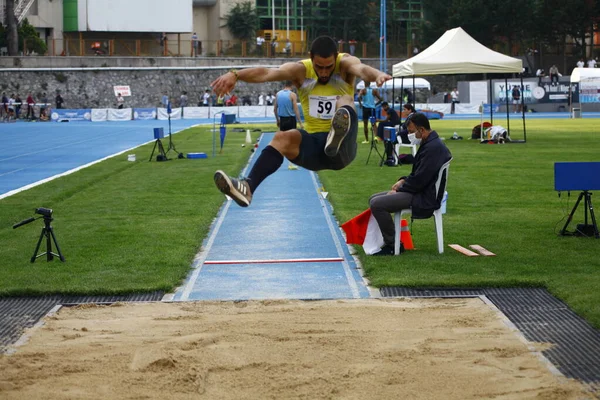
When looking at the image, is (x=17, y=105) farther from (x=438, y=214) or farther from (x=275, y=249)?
(x=438, y=214)

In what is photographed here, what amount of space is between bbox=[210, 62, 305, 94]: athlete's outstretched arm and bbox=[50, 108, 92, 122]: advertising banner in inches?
1950

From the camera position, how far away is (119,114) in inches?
2263

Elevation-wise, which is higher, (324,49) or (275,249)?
(324,49)

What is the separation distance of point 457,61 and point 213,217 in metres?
16.4

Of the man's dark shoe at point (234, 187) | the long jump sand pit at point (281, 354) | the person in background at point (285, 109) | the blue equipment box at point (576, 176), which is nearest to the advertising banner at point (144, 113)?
the person in background at point (285, 109)

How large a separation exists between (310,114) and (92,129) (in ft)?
127

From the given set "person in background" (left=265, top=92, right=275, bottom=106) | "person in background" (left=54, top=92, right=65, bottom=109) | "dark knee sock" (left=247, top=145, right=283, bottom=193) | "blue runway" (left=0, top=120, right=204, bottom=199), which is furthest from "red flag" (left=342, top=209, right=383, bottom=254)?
"person in background" (left=265, top=92, right=275, bottom=106)

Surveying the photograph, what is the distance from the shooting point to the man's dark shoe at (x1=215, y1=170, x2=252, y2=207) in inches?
308

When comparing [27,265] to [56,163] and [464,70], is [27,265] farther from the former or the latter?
[464,70]

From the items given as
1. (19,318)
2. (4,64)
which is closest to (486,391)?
(19,318)

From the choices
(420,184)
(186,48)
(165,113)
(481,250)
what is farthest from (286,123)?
(186,48)

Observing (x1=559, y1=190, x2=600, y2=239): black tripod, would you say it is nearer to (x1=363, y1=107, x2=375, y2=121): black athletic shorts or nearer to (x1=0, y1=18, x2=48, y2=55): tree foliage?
(x1=363, y1=107, x2=375, y2=121): black athletic shorts

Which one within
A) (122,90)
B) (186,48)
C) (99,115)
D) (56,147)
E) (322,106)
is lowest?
(56,147)

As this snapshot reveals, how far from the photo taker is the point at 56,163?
87.1ft
